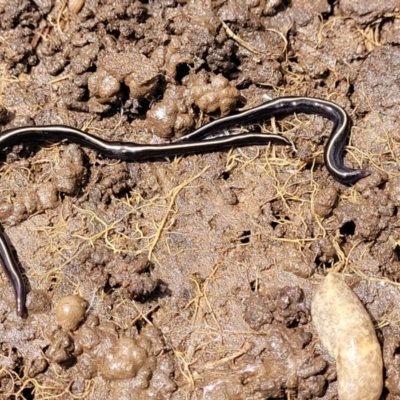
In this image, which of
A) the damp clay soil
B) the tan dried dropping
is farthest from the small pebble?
the tan dried dropping

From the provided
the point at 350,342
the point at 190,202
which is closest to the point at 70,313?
the point at 190,202

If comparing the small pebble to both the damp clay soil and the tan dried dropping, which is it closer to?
the damp clay soil

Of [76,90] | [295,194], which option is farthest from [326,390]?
[76,90]

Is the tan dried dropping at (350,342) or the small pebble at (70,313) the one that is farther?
the small pebble at (70,313)

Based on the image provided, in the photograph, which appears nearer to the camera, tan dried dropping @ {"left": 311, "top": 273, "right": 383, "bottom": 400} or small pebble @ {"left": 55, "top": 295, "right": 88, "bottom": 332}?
tan dried dropping @ {"left": 311, "top": 273, "right": 383, "bottom": 400}

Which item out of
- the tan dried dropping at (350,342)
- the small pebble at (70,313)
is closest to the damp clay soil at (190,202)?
the small pebble at (70,313)

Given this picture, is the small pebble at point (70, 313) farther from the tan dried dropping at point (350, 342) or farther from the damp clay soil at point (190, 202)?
the tan dried dropping at point (350, 342)

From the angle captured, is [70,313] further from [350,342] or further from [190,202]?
[350,342]

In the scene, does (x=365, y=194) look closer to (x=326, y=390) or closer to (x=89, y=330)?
(x=326, y=390)

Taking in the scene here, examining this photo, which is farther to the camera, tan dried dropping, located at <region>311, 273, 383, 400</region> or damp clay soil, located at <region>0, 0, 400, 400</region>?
damp clay soil, located at <region>0, 0, 400, 400</region>
